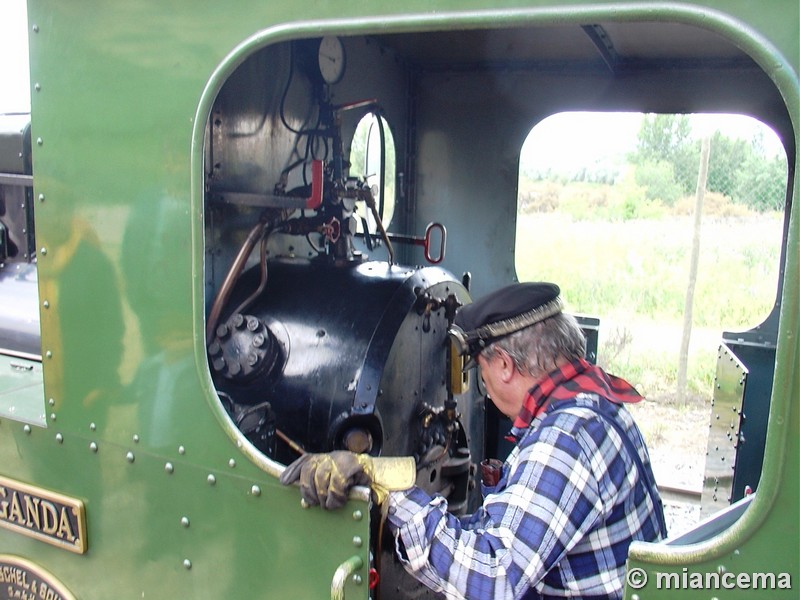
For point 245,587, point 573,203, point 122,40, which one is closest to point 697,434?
point 573,203

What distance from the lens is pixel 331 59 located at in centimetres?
259

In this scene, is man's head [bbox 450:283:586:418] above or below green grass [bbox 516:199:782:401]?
above

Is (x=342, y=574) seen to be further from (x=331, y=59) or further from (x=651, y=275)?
(x=651, y=275)

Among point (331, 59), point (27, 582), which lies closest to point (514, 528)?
point (27, 582)

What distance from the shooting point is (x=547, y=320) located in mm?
1691

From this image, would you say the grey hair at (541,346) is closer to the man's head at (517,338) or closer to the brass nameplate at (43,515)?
the man's head at (517,338)

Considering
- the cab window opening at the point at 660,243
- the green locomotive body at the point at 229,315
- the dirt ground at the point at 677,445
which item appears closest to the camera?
the green locomotive body at the point at 229,315

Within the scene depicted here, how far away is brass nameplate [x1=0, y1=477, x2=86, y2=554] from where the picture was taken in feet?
5.87

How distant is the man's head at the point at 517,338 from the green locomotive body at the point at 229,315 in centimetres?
38

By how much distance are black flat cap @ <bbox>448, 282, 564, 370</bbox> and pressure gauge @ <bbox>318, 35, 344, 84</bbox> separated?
4.04ft

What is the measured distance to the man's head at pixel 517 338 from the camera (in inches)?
65.8

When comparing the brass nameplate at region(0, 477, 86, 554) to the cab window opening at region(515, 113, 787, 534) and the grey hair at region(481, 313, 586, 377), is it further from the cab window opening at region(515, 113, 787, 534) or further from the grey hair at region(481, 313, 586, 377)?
the cab window opening at region(515, 113, 787, 534)

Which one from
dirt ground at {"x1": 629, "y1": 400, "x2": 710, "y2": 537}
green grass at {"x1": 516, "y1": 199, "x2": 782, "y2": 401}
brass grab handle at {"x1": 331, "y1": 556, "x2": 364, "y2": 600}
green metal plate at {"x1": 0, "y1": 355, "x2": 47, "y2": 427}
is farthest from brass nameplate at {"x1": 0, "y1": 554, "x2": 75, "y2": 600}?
green grass at {"x1": 516, "y1": 199, "x2": 782, "y2": 401}

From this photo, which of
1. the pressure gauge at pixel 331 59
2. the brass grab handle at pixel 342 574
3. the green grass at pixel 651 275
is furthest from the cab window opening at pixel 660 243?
the brass grab handle at pixel 342 574
